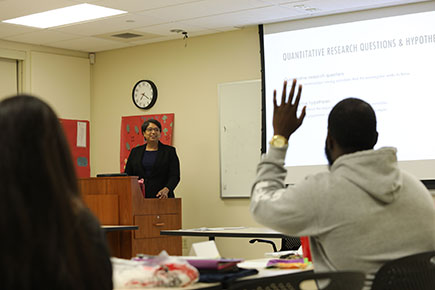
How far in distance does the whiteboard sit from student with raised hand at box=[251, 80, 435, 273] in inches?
199

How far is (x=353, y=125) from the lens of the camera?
2170 mm

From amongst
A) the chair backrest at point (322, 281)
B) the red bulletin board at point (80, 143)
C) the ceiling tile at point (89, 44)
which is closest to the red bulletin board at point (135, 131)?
the red bulletin board at point (80, 143)

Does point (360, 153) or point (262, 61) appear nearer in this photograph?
point (360, 153)

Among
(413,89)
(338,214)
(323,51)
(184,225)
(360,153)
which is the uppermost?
(323,51)

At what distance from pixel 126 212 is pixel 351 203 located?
431cm

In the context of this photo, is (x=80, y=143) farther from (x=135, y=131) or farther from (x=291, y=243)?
(x=291, y=243)

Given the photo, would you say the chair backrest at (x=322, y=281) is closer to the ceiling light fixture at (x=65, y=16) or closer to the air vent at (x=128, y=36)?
the ceiling light fixture at (x=65, y=16)

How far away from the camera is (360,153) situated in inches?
83.5

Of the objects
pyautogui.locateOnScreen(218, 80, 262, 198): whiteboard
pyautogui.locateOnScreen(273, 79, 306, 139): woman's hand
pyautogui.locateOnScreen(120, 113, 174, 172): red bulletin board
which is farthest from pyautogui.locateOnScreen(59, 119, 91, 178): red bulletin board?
pyautogui.locateOnScreen(273, 79, 306, 139): woman's hand

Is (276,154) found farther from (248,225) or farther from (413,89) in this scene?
(248,225)

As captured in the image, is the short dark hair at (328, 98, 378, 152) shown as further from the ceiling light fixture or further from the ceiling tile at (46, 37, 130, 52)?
the ceiling tile at (46, 37, 130, 52)

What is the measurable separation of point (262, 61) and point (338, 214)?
5157 millimetres

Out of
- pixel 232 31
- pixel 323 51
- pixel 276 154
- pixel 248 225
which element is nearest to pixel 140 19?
pixel 232 31

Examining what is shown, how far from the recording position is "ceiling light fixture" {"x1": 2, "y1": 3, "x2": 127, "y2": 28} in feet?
21.1
